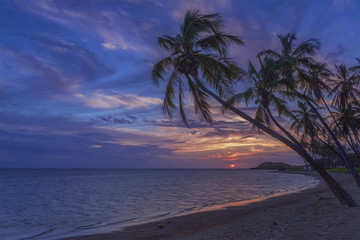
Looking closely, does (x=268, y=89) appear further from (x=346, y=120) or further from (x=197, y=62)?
(x=346, y=120)

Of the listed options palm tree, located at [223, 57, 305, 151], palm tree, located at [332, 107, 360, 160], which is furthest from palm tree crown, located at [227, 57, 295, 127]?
palm tree, located at [332, 107, 360, 160]

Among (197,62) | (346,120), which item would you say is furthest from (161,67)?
(346,120)

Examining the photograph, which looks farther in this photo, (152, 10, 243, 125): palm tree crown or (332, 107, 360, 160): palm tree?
(332, 107, 360, 160): palm tree

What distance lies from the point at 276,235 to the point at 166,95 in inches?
268

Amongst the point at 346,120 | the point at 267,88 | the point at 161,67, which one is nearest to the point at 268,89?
the point at 267,88

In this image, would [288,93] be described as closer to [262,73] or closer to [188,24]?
[262,73]

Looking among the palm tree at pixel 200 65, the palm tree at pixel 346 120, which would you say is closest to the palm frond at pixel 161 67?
the palm tree at pixel 200 65

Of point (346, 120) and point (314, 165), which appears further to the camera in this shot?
point (346, 120)

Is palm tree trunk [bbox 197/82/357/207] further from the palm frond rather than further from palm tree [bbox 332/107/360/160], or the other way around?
palm tree [bbox 332/107/360/160]

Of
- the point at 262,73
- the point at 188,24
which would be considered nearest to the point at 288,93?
the point at 262,73

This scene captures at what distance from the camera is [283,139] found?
31.4ft

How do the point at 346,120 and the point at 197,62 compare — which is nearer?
the point at 197,62

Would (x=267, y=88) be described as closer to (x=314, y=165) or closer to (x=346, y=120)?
(x=314, y=165)

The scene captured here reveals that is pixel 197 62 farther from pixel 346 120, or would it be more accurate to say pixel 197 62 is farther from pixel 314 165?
pixel 346 120
